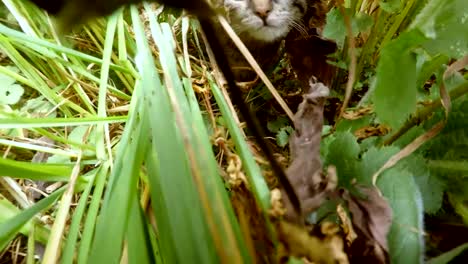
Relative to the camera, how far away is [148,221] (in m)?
0.65

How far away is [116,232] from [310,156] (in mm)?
228

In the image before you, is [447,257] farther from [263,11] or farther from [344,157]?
[263,11]

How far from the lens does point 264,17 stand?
1.20 metres

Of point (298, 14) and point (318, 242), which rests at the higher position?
point (298, 14)

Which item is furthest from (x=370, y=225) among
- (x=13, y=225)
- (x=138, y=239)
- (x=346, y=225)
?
(x=13, y=225)

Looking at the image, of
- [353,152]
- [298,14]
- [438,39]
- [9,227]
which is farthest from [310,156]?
[298,14]

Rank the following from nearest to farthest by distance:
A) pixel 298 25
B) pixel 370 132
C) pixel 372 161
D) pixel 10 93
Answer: pixel 372 161
pixel 370 132
pixel 10 93
pixel 298 25

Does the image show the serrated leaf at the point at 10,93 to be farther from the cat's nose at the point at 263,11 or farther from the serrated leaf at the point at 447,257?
the serrated leaf at the point at 447,257

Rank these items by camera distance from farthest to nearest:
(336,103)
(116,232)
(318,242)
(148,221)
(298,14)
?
(298,14) < (336,103) < (148,221) < (116,232) < (318,242)

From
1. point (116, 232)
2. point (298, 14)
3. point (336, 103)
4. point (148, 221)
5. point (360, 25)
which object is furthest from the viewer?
point (298, 14)

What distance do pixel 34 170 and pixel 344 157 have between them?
15.6 inches

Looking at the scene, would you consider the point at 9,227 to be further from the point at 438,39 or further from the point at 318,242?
the point at 438,39

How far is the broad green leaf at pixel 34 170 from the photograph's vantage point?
60cm

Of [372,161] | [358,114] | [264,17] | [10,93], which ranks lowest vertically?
[372,161]
